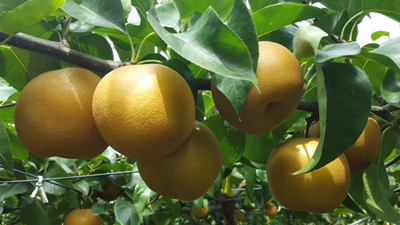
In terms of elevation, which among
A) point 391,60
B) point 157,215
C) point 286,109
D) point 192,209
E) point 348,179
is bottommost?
point 192,209

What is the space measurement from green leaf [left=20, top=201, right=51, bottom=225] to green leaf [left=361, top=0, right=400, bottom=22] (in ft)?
5.34

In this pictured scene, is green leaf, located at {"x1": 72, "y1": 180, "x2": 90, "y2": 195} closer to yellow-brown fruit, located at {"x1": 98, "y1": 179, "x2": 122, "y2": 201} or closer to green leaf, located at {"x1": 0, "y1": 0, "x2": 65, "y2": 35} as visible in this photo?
yellow-brown fruit, located at {"x1": 98, "y1": 179, "x2": 122, "y2": 201}

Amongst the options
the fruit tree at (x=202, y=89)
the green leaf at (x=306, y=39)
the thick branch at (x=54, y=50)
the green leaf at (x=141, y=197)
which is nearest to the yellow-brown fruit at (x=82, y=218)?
the green leaf at (x=141, y=197)

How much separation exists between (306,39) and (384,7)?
1.57ft

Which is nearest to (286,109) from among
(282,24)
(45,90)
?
(282,24)

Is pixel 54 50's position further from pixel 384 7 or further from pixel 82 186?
pixel 82 186

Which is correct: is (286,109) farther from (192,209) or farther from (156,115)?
(192,209)

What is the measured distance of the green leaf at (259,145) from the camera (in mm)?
1027

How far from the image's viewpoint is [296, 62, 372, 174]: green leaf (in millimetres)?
668

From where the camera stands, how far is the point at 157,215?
2207mm

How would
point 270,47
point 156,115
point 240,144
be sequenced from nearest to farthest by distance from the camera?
point 156,115 → point 270,47 → point 240,144

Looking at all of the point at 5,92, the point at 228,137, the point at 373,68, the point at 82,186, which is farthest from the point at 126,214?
the point at 373,68

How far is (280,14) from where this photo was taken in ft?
2.57

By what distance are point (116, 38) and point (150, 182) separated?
0.45 meters
